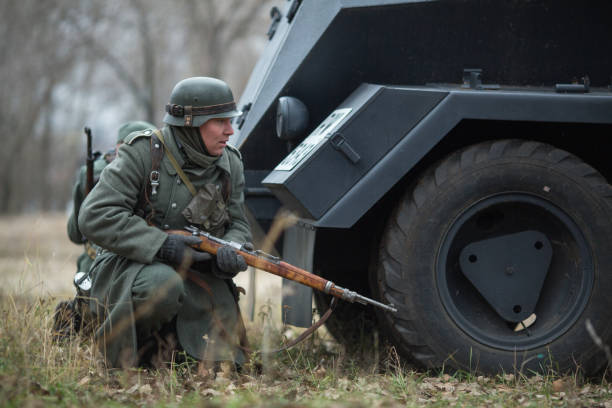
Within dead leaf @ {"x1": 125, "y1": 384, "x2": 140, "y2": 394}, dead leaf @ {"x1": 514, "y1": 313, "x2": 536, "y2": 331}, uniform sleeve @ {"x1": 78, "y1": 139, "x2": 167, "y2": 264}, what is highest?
uniform sleeve @ {"x1": 78, "y1": 139, "x2": 167, "y2": 264}

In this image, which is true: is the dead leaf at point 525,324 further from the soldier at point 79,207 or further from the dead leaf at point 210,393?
the soldier at point 79,207

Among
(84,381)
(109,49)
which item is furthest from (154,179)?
(109,49)

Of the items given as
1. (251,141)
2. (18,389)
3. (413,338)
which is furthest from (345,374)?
(18,389)

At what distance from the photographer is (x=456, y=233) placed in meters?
3.56

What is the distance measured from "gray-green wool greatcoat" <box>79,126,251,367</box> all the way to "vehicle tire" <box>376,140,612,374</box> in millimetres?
905

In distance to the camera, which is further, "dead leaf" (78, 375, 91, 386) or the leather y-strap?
the leather y-strap

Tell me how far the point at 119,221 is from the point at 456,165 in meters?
1.67

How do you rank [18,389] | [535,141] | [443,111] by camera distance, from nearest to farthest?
[18,389], [443,111], [535,141]

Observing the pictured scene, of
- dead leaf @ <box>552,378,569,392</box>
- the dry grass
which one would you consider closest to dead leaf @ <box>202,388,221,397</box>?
the dry grass

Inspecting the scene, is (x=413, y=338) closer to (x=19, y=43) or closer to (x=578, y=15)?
(x=578, y=15)

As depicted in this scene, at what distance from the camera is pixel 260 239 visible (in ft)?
14.2

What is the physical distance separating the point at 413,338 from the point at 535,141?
1.18 meters

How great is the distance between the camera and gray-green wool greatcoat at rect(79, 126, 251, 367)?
354 cm

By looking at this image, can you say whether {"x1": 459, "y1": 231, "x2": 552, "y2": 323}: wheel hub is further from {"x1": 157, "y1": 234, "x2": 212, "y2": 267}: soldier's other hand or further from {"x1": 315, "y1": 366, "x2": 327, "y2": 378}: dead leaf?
{"x1": 157, "y1": 234, "x2": 212, "y2": 267}: soldier's other hand
